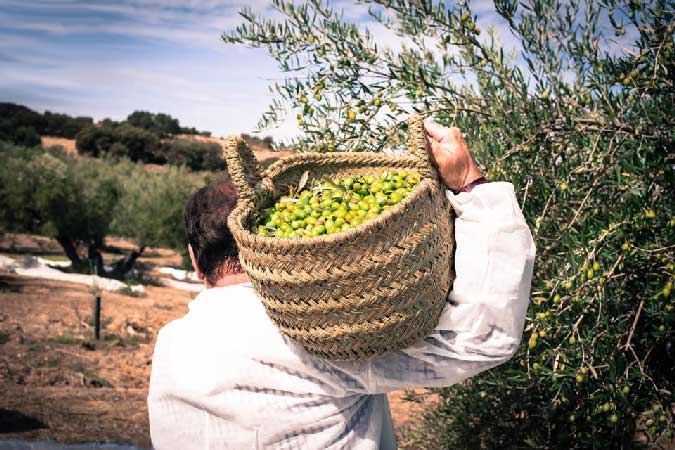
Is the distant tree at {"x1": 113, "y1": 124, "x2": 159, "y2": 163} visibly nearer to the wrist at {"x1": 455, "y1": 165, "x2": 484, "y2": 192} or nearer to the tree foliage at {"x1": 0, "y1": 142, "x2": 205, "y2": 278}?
the tree foliage at {"x1": 0, "y1": 142, "x2": 205, "y2": 278}

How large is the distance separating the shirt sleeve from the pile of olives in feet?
0.65

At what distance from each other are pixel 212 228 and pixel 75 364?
36.0 ft

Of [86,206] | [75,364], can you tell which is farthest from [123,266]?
[75,364]

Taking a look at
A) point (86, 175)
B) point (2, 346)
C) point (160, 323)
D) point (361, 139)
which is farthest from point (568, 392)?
point (86, 175)

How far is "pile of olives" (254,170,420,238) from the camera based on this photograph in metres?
1.82

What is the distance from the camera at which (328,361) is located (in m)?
Result: 2.00

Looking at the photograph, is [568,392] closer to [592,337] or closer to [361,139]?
[592,337]

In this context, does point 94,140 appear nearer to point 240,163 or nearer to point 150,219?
point 150,219

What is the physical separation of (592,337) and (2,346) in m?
12.5

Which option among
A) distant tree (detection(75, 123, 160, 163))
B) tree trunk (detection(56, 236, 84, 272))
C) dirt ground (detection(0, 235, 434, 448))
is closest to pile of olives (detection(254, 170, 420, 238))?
dirt ground (detection(0, 235, 434, 448))

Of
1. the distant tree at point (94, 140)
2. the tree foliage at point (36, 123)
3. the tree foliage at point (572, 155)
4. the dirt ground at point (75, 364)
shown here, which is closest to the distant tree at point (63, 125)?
the tree foliage at point (36, 123)

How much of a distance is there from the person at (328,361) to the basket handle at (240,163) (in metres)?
0.36

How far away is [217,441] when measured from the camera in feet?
7.18

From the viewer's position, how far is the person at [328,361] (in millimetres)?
1896
